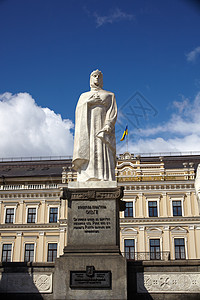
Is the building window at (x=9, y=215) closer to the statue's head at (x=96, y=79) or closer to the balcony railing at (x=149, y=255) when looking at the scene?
the balcony railing at (x=149, y=255)

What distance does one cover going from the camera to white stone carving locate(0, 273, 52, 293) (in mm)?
10773

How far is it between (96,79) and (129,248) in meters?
31.0

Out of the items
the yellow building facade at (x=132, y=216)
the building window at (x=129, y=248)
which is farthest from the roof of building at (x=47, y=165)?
the building window at (x=129, y=248)

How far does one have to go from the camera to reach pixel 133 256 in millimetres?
40219

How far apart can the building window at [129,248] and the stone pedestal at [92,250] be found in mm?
30340

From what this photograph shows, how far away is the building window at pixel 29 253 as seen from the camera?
42.1 metres

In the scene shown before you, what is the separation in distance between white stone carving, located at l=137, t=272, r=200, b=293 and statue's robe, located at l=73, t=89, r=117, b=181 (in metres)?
3.00

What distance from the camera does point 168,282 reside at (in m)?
10.6

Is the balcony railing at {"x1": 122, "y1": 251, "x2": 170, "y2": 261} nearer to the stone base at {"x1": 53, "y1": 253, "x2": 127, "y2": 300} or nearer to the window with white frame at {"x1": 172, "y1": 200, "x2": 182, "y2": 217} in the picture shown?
the window with white frame at {"x1": 172, "y1": 200, "x2": 182, "y2": 217}

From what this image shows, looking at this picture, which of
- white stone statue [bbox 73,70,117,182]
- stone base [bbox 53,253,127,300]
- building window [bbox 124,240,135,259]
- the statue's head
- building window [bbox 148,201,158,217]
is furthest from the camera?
building window [bbox 148,201,158,217]

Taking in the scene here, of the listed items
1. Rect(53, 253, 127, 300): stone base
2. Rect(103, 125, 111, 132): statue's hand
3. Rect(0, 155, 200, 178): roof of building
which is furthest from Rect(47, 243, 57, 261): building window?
Rect(53, 253, 127, 300): stone base

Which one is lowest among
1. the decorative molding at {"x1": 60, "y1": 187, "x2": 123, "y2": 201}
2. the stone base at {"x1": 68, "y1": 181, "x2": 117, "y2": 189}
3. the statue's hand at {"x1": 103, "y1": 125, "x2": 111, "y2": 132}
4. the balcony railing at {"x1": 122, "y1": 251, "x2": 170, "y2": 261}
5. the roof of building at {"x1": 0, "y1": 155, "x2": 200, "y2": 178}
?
the balcony railing at {"x1": 122, "y1": 251, "x2": 170, "y2": 261}

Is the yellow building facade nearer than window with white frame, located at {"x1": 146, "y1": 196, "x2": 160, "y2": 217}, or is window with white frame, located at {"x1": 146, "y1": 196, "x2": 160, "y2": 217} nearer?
the yellow building facade

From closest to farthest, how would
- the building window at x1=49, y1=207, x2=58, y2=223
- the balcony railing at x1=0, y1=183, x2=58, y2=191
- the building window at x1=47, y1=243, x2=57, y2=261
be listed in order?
the building window at x1=47, y1=243, x2=57, y2=261 < the building window at x1=49, y1=207, x2=58, y2=223 < the balcony railing at x1=0, y1=183, x2=58, y2=191
